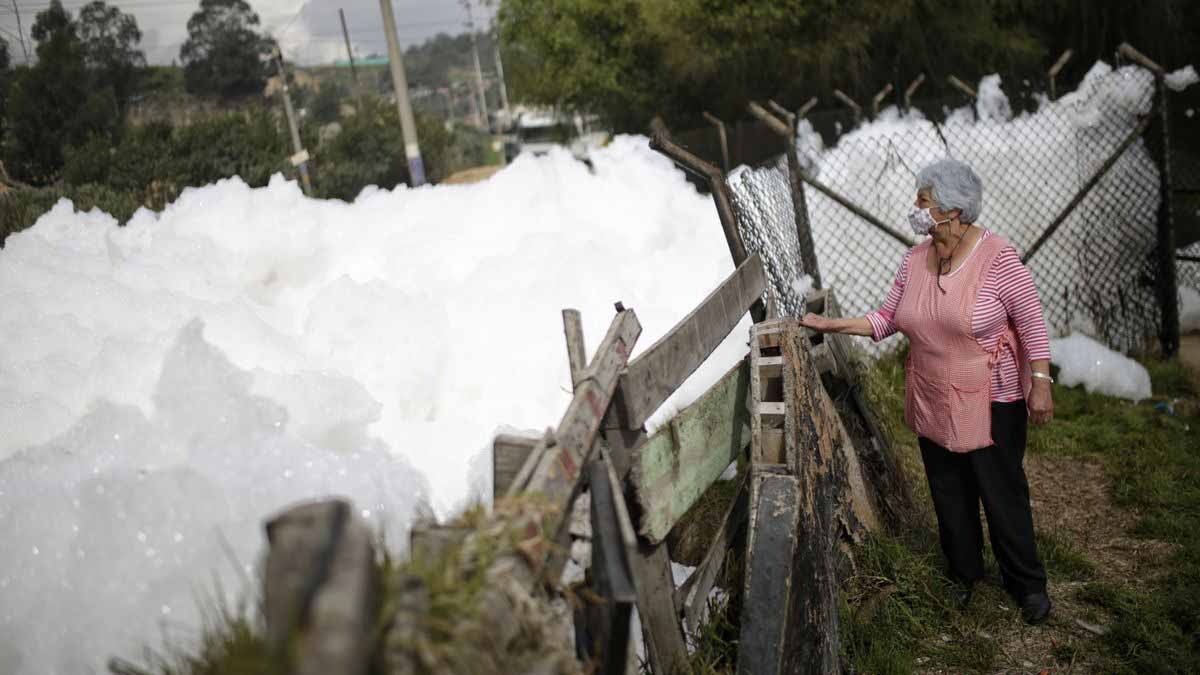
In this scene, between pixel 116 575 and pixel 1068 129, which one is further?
pixel 1068 129

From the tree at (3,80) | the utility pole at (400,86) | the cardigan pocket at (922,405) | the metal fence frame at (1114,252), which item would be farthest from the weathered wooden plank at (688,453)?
the utility pole at (400,86)

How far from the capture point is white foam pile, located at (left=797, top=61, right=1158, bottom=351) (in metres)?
7.44

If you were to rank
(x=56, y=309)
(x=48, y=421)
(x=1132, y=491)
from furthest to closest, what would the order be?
(x=1132, y=491)
(x=56, y=309)
(x=48, y=421)

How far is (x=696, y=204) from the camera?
19.0ft

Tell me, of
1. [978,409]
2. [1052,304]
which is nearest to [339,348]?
[978,409]

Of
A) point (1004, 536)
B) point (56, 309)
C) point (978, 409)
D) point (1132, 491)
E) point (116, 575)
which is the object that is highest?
point (56, 309)

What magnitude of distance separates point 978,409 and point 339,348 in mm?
2370

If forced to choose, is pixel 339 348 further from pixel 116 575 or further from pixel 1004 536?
pixel 1004 536

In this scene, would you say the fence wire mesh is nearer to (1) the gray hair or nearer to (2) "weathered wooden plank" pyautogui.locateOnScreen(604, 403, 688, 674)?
(1) the gray hair

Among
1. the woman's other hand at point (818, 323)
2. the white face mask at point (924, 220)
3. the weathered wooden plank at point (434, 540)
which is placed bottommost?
the woman's other hand at point (818, 323)

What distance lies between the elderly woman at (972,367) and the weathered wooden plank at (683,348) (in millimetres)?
332

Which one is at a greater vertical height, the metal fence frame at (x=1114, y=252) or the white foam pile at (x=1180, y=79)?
the white foam pile at (x=1180, y=79)

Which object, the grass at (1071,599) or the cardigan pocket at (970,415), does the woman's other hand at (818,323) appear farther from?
the grass at (1071,599)

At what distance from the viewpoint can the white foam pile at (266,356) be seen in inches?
79.9
